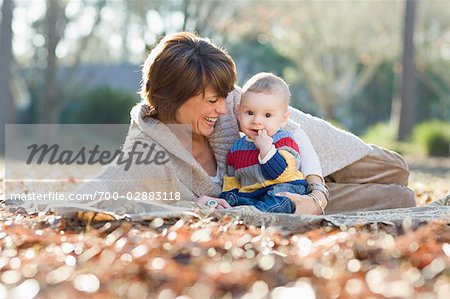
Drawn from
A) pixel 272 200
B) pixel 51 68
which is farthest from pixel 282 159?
pixel 51 68

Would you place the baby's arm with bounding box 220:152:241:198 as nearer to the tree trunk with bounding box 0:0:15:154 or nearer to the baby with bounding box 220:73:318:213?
the baby with bounding box 220:73:318:213

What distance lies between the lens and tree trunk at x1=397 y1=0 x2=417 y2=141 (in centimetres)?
1792

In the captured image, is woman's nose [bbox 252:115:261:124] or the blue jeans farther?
woman's nose [bbox 252:115:261:124]

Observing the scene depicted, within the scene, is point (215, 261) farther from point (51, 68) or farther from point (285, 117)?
point (51, 68)

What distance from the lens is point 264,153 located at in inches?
163

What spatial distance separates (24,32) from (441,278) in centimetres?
3069

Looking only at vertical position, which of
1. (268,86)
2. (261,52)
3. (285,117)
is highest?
(268,86)

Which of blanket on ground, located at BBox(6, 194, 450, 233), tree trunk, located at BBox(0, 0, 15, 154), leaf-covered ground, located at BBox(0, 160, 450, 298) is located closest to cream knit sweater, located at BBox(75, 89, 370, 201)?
blanket on ground, located at BBox(6, 194, 450, 233)

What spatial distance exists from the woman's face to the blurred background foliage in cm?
1590

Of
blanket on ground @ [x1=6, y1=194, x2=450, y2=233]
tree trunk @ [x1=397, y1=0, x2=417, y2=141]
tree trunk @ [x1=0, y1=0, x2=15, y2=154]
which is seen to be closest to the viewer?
blanket on ground @ [x1=6, y1=194, x2=450, y2=233]

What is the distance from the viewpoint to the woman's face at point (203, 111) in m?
4.25

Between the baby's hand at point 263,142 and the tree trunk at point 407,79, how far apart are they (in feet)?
47.2

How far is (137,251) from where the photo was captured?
108 inches

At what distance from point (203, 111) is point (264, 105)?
0.34 meters
